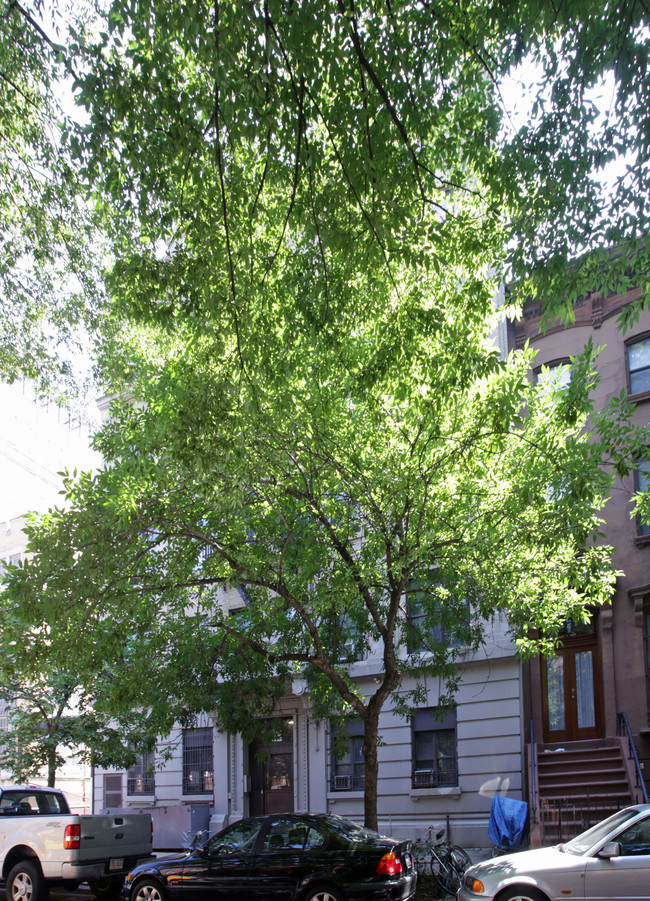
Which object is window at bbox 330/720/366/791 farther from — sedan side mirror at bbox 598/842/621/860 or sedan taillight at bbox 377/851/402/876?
sedan side mirror at bbox 598/842/621/860

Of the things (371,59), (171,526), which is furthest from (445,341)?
(171,526)

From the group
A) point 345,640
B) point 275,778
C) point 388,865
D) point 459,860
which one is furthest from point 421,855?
point 275,778

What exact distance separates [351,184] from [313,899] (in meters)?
8.66

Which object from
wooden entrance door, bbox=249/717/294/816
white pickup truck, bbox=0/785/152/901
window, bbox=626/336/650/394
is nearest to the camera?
white pickup truck, bbox=0/785/152/901

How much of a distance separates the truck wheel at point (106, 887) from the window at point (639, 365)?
44.6ft

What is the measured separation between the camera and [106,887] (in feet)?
49.2

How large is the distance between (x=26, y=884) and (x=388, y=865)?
6548 millimetres

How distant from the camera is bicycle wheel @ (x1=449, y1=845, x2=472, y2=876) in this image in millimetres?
14047

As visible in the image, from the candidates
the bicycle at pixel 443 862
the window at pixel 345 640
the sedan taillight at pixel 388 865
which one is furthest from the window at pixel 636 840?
the window at pixel 345 640

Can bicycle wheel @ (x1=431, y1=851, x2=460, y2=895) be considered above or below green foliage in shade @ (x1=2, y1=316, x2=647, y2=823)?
below

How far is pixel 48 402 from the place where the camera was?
49.8ft

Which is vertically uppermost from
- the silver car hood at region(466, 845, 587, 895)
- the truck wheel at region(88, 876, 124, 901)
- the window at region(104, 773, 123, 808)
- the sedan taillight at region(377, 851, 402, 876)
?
the silver car hood at region(466, 845, 587, 895)

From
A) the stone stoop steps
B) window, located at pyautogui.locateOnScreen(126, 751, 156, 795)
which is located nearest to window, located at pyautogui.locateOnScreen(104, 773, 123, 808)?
window, located at pyautogui.locateOnScreen(126, 751, 156, 795)

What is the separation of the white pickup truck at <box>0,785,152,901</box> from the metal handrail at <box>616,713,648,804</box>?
8.70 metres
